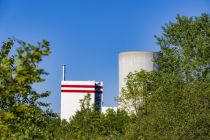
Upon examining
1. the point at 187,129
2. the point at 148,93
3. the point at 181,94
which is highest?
the point at 148,93

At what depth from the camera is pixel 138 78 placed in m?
77.8

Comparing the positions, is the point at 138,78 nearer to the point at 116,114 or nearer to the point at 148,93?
the point at 148,93

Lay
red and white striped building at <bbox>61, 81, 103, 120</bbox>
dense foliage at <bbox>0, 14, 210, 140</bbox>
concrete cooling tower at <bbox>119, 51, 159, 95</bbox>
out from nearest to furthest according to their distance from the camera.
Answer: dense foliage at <bbox>0, 14, 210, 140</bbox>, concrete cooling tower at <bbox>119, 51, 159, 95</bbox>, red and white striped building at <bbox>61, 81, 103, 120</bbox>

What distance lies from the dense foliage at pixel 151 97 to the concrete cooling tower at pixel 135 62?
28532 mm

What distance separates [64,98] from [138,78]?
98229 mm

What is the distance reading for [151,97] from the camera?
48.3 m

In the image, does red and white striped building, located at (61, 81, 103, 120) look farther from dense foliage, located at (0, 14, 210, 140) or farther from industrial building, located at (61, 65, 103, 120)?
dense foliage, located at (0, 14, 210, 140)

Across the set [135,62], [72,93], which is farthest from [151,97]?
[72,93]

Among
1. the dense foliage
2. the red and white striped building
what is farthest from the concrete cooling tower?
the red and white striped building

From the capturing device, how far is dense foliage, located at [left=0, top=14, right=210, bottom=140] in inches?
346

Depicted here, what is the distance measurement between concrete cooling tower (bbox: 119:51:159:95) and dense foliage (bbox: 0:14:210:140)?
93.6 feet

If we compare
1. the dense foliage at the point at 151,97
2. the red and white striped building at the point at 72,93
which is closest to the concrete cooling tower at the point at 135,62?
the dense foliage at the point at 151,97

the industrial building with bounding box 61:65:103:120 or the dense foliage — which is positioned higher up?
the industrial building with bounding box 61:65:103:120

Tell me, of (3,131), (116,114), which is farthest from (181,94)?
(116,114)
